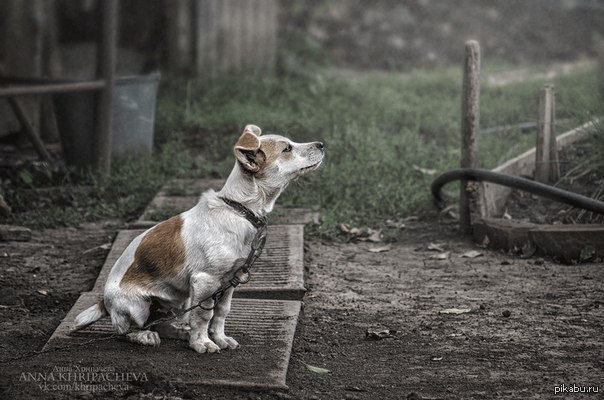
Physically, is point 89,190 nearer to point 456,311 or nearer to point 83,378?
point 456,311

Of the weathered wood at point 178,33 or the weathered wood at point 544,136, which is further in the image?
the weathered wood at point 178,33

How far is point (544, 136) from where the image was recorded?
7.18 meters

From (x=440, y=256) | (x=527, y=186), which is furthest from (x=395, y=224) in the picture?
(x=527, y=186)

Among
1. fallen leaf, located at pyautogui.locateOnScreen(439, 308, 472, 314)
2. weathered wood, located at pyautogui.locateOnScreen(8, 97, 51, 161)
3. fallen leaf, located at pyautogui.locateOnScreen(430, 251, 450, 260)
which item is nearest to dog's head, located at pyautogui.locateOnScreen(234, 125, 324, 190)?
fallen leaf, located at pyautogui.locateOnScreen(439, 308, 472, 314)

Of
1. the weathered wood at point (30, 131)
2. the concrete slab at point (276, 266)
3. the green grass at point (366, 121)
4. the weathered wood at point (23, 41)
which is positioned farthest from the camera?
the weathered wood at point (23, 41)

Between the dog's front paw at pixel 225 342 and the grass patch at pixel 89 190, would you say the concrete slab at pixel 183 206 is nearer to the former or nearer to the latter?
the grass patch at pixel 89 190

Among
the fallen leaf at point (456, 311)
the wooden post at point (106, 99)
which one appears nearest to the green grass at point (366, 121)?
the wooden post at point (106, 99)

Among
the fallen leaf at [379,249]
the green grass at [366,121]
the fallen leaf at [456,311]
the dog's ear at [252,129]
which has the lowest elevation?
the fallen leaf at [379,249]

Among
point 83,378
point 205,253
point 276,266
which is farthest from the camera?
point 276,266

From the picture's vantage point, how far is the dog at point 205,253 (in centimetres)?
440

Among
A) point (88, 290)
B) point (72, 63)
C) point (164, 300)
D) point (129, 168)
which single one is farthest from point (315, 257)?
point (72, 63)

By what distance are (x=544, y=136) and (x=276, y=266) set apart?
8.55 ft

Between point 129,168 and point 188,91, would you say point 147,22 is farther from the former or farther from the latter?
point 129,168

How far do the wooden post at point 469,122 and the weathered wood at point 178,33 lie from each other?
5131 millimetres
